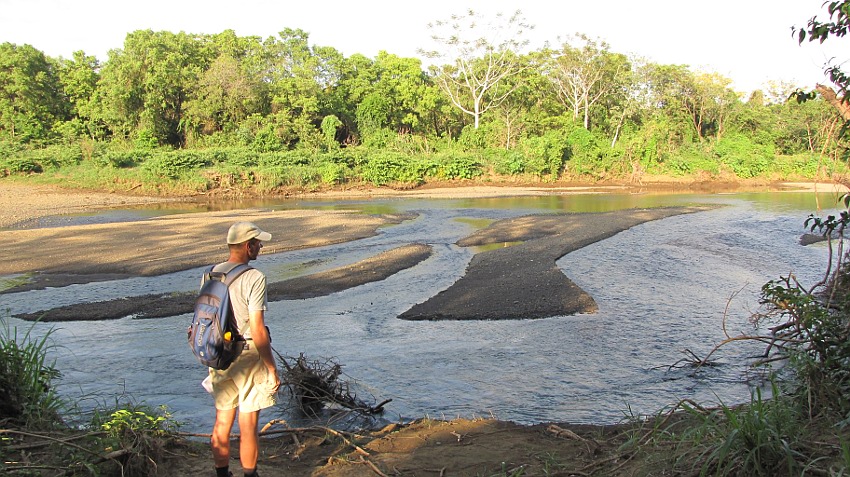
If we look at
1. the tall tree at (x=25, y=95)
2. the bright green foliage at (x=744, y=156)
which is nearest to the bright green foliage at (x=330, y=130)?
the tall tree at (x=25, y=95)

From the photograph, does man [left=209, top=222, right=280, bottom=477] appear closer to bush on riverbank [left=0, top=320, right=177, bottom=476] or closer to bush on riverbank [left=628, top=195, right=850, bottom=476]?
bush on riverbank [left=0, top=320, right=177, bottom=476]

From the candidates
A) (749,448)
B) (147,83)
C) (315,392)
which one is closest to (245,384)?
(315,392)

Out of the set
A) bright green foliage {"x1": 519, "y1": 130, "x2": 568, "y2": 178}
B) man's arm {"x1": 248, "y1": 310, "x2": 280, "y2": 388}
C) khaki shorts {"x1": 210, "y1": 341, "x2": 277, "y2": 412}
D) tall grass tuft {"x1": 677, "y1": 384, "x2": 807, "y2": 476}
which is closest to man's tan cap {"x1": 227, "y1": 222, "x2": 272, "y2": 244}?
man's arm {"x1": 248, "y1": 310, "x2": 280, "y2": 388}

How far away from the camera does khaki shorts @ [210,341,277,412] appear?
456 cm

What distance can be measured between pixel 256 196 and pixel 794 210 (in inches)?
1083

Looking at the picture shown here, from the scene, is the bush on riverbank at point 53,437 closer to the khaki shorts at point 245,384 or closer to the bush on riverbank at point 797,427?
the khaki shorts at point 245,384

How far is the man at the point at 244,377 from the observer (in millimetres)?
4461

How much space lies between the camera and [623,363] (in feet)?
Answer: 28.8

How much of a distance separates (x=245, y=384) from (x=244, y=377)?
5cm

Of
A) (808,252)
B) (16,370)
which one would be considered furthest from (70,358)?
(808,252)

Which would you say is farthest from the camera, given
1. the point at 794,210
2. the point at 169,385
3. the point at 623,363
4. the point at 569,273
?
the point at 794,210

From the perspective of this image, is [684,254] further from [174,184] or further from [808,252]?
[174,184]

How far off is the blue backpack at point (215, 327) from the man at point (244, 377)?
0.08m

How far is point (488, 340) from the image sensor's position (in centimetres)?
995
